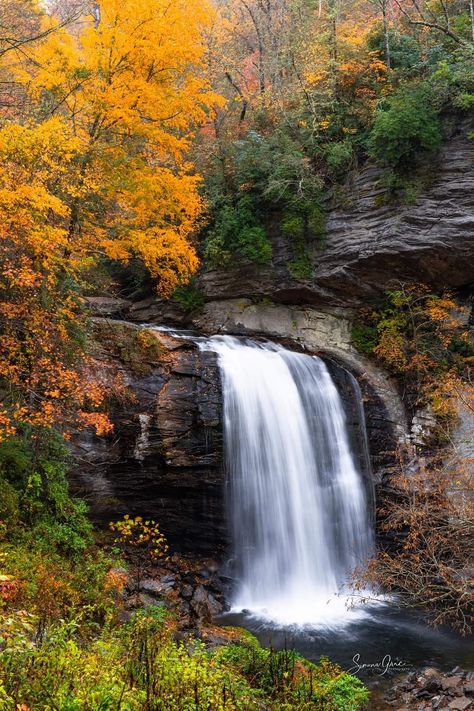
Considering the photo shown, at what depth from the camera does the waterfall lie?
412 inches

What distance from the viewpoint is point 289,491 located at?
37.0ft

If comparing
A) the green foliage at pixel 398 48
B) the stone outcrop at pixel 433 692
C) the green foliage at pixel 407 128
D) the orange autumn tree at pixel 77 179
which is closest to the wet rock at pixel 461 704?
the stone outcrop at pixel 433 692

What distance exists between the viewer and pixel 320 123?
602 inches

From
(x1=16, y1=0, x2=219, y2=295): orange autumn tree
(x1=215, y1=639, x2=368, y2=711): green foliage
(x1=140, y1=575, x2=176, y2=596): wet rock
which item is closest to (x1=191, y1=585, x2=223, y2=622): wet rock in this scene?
(x1=140, y1=575, x2=176, y2=596): wet rock

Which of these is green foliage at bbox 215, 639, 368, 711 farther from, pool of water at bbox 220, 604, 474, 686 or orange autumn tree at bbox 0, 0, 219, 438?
orange autumn tree at bbox 0, 0, 219, 438

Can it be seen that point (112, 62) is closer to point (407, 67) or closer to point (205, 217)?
point (205, 217)

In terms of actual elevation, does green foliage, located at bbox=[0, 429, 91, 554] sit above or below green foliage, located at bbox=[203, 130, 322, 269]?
below

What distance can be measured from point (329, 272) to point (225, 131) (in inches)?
279

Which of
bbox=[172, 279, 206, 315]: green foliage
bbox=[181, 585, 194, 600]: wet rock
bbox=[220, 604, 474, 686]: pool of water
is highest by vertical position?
bbox=[172, 279, 206, 315]: green foliage

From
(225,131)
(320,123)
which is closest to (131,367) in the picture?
(320,123)

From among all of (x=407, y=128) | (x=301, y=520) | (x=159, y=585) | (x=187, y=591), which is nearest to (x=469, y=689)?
(x=187, y=591)

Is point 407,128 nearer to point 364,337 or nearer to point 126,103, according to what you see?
point 364,337

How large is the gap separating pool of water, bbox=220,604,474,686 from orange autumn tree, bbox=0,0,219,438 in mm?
4723
